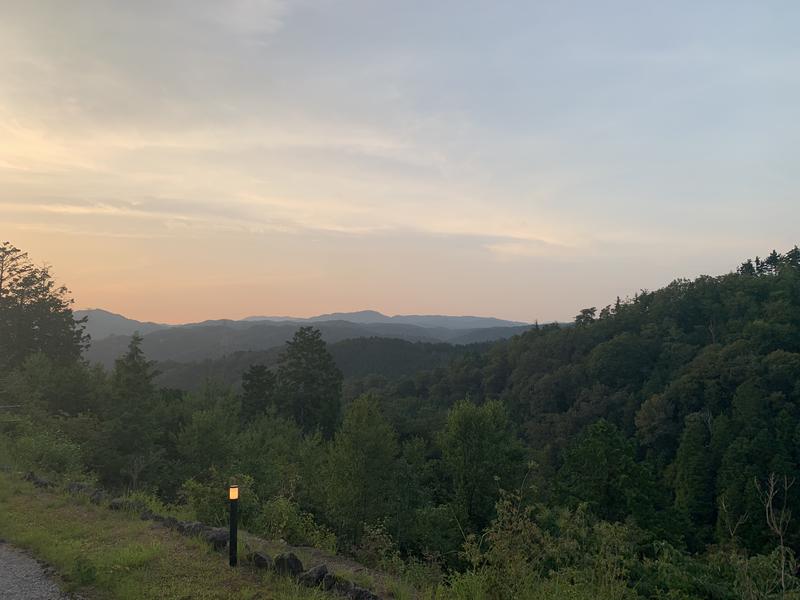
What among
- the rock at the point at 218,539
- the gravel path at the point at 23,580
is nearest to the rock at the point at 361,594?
the rock at the point at 218,539

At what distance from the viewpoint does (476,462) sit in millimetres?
27016

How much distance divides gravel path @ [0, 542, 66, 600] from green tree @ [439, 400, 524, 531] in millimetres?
21421

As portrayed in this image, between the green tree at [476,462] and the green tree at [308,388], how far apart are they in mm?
22869

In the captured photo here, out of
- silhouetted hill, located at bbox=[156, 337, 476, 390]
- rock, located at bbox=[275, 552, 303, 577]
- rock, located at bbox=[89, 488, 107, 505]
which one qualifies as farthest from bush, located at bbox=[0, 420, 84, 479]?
silhouetted hill, located at bbox=[156, 337, 476, 390]

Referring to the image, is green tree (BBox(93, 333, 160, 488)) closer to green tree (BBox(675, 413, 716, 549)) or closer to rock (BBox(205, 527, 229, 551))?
rock (BBox(205, 527, 229, 551))

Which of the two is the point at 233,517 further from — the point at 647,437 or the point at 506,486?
the point at 647,437

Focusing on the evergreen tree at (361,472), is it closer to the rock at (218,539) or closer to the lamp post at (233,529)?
the rock at (218,539)

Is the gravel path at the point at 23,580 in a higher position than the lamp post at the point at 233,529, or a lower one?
lower

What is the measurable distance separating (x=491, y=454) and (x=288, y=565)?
73.6 ft

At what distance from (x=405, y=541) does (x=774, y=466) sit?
1721 inches

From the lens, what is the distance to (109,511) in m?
8.95

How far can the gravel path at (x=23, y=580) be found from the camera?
570 centimetres

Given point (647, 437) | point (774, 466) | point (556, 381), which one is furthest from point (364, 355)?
point (774, 466)

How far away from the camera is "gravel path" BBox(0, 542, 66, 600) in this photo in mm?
5703
